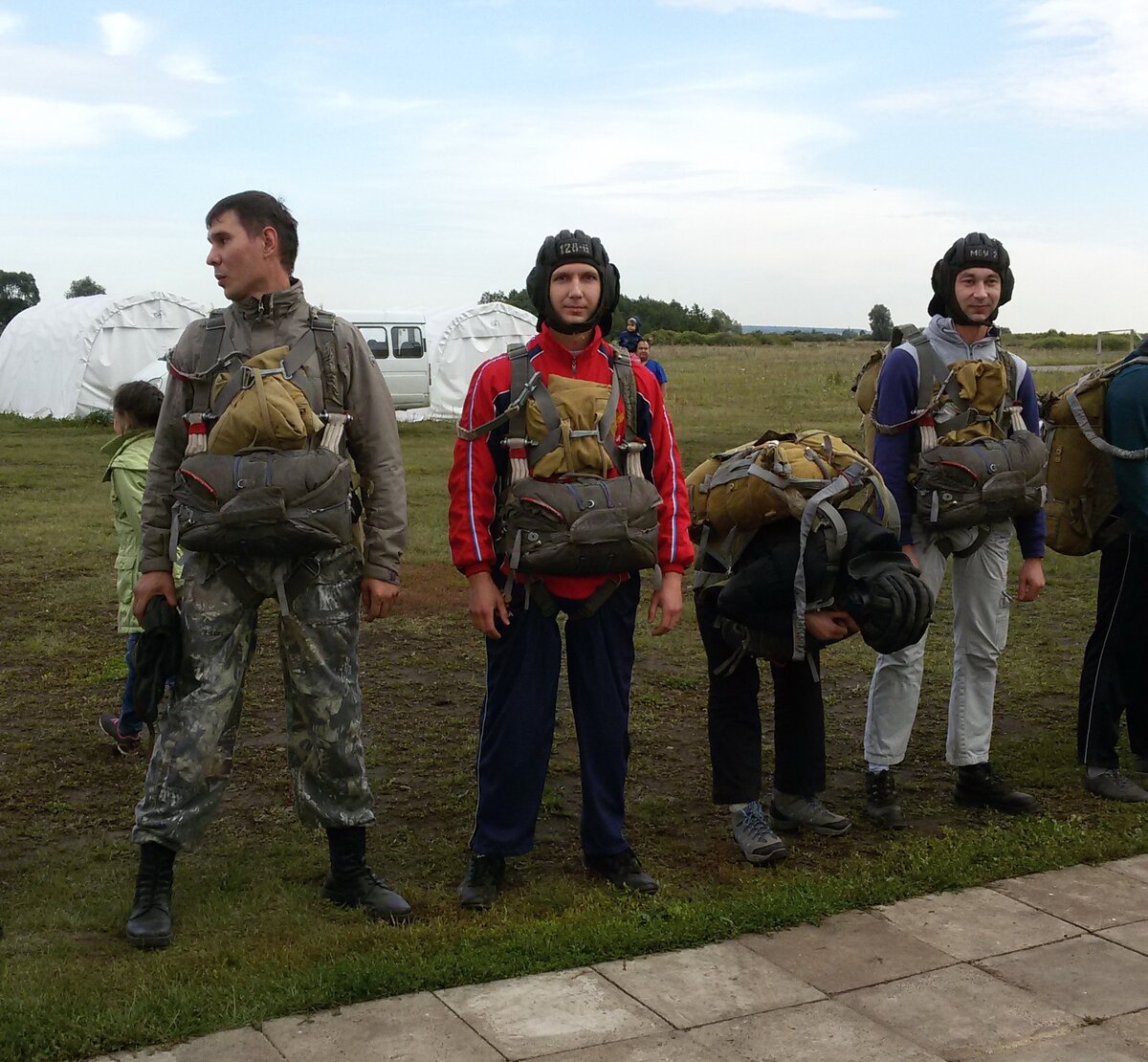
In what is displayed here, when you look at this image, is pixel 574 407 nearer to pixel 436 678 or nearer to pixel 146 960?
pixel 146 960

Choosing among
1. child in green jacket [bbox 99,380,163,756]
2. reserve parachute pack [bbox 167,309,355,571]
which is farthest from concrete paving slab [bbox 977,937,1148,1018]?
child in green jacket [bbox 99,380,163,756]

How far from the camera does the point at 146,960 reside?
3998mm

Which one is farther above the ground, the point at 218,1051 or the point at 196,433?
the point at 196,433

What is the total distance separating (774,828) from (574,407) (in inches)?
73.1

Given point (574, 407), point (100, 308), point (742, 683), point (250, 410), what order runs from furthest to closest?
point (100, 308)
point (742, 683)
point (574, 407)
point (250, 410)

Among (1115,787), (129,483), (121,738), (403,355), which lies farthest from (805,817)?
(403,355)

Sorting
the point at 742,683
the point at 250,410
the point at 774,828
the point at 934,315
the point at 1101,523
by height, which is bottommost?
the point at 774,828

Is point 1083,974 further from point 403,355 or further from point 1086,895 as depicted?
point 403,355

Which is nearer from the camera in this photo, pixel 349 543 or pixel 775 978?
pixel 775 978

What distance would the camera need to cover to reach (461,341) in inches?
1176

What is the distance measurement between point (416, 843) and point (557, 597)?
120cm

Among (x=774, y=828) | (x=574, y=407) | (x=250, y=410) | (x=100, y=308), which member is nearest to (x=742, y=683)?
(x=774, y=828)

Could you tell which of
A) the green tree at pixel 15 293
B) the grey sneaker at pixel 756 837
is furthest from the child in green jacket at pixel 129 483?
the green tree at pixel 15 293

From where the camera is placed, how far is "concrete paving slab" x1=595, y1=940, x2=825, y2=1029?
12.2 ft
